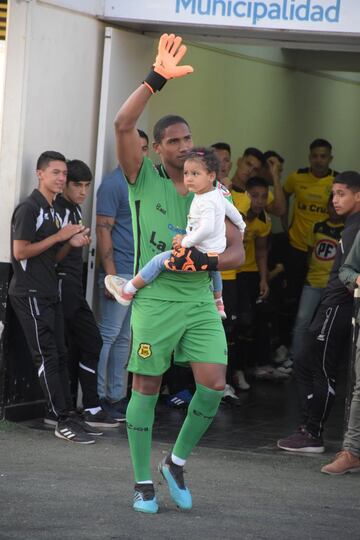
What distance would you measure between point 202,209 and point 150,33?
4076 mm

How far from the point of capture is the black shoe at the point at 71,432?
8023 millimetres

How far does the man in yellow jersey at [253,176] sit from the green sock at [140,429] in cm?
459

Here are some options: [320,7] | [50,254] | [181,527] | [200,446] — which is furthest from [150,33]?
[181,527]

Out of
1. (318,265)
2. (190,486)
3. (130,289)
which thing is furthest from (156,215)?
(318,265)

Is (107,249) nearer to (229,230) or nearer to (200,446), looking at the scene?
(200,446)

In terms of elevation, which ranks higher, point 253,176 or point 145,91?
point 145,91

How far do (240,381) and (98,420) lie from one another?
2.64 meters

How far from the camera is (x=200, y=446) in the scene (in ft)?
26.7

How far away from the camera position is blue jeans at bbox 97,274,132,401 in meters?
9.15

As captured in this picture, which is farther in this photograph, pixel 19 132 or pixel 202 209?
pixel 19 132

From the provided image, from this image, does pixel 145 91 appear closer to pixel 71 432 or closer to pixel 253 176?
pixel 71 432

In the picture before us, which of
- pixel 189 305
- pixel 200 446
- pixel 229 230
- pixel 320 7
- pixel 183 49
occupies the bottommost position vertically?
pixel 200 446

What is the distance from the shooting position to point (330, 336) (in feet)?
26.3

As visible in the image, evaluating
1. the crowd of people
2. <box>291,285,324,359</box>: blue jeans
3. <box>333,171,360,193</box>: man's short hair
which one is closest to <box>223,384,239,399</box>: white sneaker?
the crowd of people
